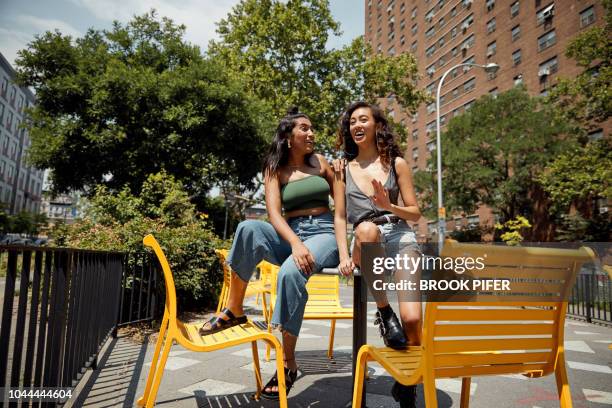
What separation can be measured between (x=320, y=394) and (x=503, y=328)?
191 centimetres

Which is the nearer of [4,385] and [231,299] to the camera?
[4,385]

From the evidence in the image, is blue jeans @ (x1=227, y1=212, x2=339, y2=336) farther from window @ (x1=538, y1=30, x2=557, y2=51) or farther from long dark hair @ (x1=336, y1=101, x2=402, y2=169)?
window @ (x1=538, y1=30, x2=557, y2=51)

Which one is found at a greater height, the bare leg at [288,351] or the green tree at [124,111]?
the green tree at [124,111]

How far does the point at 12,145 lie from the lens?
58.1 metres

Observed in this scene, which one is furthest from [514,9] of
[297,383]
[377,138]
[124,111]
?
[297,383]

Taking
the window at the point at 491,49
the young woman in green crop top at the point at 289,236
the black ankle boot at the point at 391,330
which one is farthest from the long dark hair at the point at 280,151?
the window at the point at 491,49

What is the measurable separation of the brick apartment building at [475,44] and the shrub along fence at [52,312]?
22436 mm

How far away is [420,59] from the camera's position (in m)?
46.7

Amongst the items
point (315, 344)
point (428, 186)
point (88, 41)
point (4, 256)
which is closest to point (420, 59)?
point (428, 186)

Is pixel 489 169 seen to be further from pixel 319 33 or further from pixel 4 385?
pixel 4 385

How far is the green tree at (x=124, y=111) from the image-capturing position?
13.9 meters

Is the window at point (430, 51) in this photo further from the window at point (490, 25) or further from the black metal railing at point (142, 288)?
the black metal railing at point (142, 288)

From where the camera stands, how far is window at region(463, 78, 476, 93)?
37625 millimetres

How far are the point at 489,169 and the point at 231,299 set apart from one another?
26550 mm
